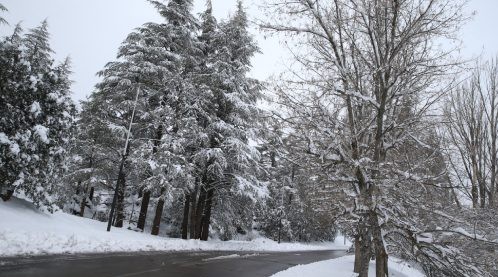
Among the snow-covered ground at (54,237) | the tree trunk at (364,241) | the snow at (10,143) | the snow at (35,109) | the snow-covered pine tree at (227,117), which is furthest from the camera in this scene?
the snow-covered pine tree at (227,117)

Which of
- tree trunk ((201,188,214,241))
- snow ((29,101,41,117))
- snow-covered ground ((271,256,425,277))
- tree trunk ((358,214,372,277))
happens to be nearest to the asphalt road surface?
snow-covered ground ((271,256,425,277))

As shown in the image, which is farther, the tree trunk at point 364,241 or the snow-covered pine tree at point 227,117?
the snow-covered pine tree at point 227,117

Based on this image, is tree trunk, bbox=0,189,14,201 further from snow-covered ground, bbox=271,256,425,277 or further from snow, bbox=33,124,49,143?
snow-covered ground, bbox=271,256,425,277

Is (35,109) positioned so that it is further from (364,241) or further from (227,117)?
(364,241)

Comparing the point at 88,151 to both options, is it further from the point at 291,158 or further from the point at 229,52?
the point at 291,158

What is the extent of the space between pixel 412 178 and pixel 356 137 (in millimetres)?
1173

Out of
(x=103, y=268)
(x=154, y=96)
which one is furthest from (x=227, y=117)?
(x=103, y=268)

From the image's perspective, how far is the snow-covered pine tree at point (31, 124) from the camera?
54.9 feet

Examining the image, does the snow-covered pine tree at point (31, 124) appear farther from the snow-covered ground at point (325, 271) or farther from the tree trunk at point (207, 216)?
the snow-covered ground at point (325, 271)

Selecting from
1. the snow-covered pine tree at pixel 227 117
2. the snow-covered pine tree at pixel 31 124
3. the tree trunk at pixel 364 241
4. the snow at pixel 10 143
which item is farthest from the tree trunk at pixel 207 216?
the tree trunk at pixel 364 241

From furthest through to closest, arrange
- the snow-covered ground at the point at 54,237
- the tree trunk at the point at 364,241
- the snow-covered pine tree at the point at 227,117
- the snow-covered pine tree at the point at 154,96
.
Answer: the snow-covered pine tree at the point at 227,117, the snow-covered pine tree at the point at 154,96, the snow-covered ground at the point at 54,237, the tree trunk at the point at 364,241

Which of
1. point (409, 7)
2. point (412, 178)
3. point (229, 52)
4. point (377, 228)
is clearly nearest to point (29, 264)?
point (377, 228)

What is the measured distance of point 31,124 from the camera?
1812cm

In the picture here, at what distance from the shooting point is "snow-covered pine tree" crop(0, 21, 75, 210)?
16.7 meters
